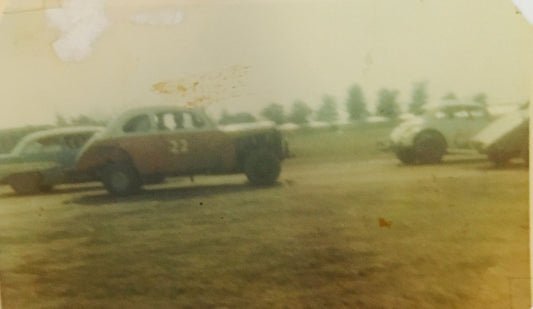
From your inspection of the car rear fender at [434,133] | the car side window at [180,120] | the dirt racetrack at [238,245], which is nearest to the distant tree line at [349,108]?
the car rear fender at [434,133]

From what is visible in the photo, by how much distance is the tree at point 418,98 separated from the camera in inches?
92.4

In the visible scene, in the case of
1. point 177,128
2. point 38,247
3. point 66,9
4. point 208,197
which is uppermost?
point 66,9

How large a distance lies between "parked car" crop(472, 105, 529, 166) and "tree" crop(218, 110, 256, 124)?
4.16 feet

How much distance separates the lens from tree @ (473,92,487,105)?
7.79ft

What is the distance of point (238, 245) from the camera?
2.34m

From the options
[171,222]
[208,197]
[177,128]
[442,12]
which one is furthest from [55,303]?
[442,12]

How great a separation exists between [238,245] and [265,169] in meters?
0.45

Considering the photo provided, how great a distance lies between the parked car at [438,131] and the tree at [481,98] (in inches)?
0.8

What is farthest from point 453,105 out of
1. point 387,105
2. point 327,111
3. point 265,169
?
point 265,169

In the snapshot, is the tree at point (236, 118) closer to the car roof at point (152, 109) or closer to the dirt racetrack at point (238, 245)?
the car roof at point (152, 109)

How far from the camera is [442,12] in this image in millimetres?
2350

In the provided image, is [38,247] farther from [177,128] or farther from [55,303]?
[177,128]

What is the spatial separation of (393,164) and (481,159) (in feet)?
1.67

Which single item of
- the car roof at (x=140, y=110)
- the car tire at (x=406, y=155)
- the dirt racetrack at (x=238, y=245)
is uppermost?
the car roof at (x=140, y=110)
